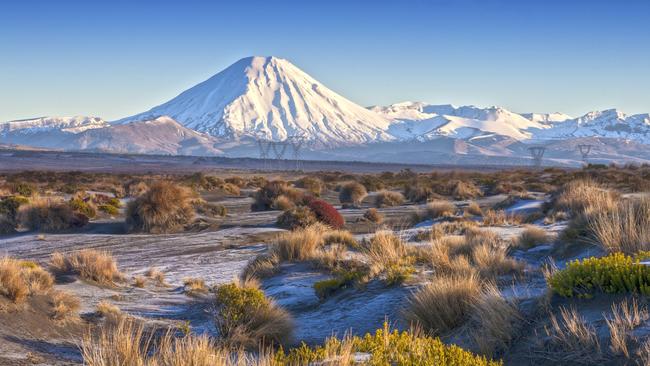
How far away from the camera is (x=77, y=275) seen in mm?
12711

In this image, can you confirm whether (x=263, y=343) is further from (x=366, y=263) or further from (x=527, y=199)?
(x=527, y=199)

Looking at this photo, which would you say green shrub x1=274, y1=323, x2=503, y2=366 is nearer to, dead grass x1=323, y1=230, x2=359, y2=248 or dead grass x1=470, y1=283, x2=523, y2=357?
dead grass x1=470, y1=283, x2=523, y2=357

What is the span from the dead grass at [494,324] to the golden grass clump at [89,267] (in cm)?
775

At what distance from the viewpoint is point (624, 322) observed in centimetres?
623

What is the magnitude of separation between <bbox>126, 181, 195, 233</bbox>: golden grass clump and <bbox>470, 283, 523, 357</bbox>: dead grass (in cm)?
1668

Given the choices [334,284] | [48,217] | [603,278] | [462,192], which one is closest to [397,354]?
[603,278]

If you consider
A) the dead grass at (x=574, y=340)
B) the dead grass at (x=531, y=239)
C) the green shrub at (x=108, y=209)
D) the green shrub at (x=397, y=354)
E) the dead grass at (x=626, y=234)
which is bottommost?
the green shrub at (x=108, y=209)

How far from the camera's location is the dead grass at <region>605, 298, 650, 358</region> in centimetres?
596

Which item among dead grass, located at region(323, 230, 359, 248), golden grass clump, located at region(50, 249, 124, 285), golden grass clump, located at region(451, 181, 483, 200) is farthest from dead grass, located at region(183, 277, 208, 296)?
golden grass clump, located at region(451, 181, 483, 200)

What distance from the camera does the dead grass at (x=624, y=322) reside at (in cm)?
596

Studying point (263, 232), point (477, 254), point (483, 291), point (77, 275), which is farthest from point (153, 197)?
point (483, 291)

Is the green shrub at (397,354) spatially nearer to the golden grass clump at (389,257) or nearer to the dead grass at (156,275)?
the golden grass clump at (389,257)

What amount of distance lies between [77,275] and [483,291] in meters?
7.91

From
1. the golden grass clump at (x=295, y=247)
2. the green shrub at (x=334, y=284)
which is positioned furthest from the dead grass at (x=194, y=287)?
Answer: the green shrub at (x=334, y=284)
